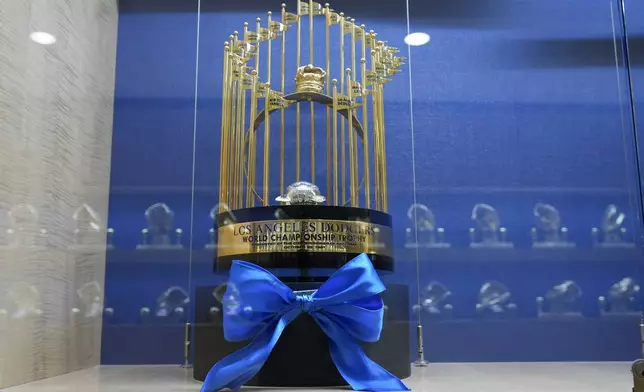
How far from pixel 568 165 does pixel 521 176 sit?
0.08 m

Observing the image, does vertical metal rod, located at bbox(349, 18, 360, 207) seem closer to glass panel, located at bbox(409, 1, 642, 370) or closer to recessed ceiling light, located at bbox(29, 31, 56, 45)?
glass panel, located at bbox(409, 1, 642, 370)

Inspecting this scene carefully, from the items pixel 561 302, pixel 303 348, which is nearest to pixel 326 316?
pixel 303 348

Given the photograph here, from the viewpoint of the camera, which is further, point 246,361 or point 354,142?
point 354,142

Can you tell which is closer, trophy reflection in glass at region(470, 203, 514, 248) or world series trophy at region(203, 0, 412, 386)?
world series trophy at region(203, 0, 412, 386)

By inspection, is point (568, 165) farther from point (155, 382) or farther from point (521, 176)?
point (155, 382)

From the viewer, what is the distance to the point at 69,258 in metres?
0.87

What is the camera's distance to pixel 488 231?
1.06 metres

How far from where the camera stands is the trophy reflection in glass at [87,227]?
0.90m

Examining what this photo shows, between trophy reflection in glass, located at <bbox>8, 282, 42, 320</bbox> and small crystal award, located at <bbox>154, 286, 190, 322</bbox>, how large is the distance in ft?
0.57

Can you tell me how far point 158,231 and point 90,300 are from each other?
14 centimetres

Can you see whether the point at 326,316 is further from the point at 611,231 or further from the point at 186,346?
A: the point at 611,231

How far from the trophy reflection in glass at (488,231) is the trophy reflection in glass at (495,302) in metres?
0.07

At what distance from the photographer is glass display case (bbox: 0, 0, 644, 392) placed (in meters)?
0.75

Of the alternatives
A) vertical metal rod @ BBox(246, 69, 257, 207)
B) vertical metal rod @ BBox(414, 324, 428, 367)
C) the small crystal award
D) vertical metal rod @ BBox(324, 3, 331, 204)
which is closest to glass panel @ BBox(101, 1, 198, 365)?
the small crystal award
